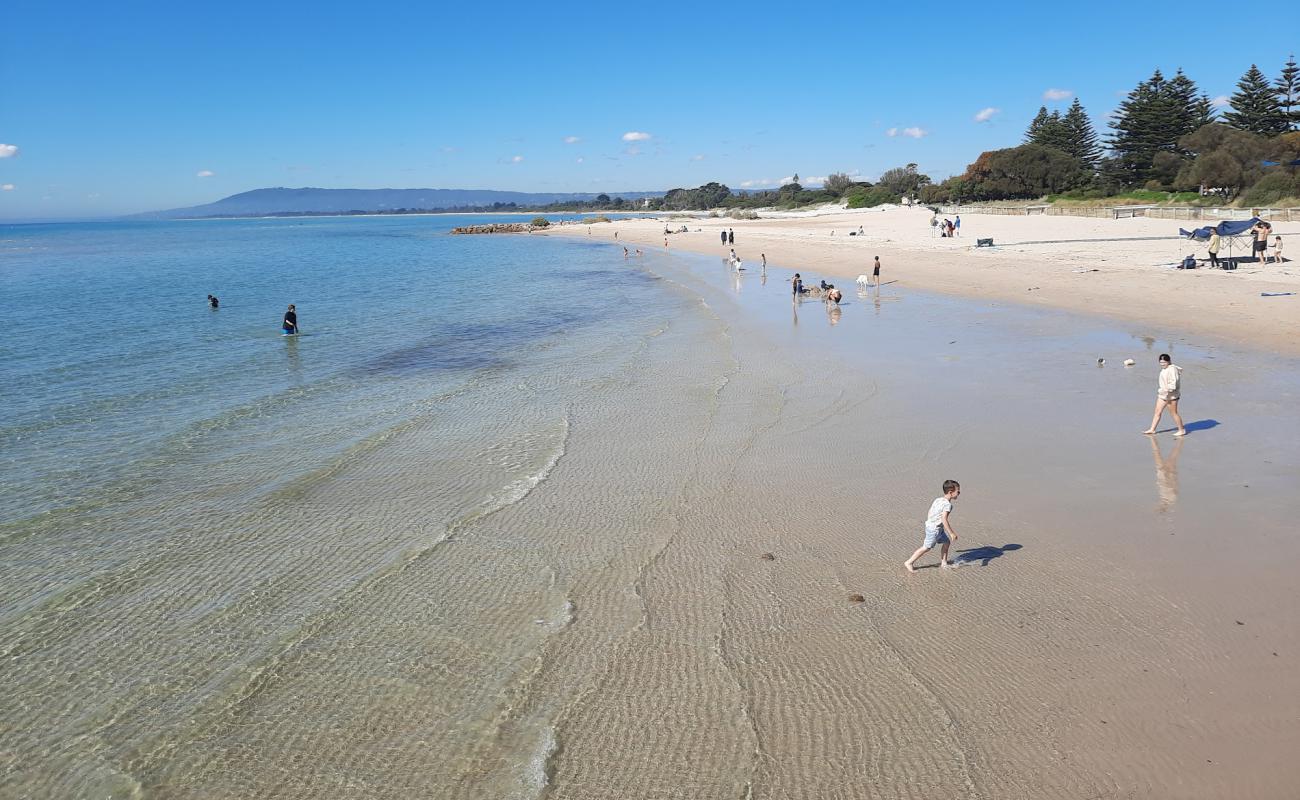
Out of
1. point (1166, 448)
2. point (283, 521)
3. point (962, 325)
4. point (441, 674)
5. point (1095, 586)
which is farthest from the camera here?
point (962, 325)

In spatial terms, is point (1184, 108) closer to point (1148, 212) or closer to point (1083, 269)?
point (1148, 212)

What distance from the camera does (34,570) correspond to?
9.44 metres

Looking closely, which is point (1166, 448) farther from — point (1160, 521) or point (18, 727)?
point (18, 727)

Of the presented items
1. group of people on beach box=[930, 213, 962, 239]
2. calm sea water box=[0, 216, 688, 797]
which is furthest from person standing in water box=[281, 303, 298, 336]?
group of people on beach box=[930, 213, 962, 239]

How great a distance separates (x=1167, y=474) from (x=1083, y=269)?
77.3 ft

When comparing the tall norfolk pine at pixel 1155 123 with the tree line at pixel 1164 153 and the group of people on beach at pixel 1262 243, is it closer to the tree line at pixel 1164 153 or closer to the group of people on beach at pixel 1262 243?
the tree line at pixel 1164 153

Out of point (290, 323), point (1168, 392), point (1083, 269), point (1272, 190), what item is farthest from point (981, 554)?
point (1272, 190)

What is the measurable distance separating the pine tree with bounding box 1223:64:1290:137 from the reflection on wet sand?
229ft

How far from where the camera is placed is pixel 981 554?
350 inches

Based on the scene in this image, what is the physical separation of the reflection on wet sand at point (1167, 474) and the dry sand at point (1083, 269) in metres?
7.77

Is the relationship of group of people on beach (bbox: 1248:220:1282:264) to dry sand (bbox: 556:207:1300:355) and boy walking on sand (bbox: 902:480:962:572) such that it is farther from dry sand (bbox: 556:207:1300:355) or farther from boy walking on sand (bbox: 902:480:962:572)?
boy walking on sand (bbox: 902:480:962:572)

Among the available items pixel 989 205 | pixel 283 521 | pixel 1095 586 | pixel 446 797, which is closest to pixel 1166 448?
pixel 1095 586

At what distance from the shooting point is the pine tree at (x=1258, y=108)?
64812 mm

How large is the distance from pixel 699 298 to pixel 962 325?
521 inches
